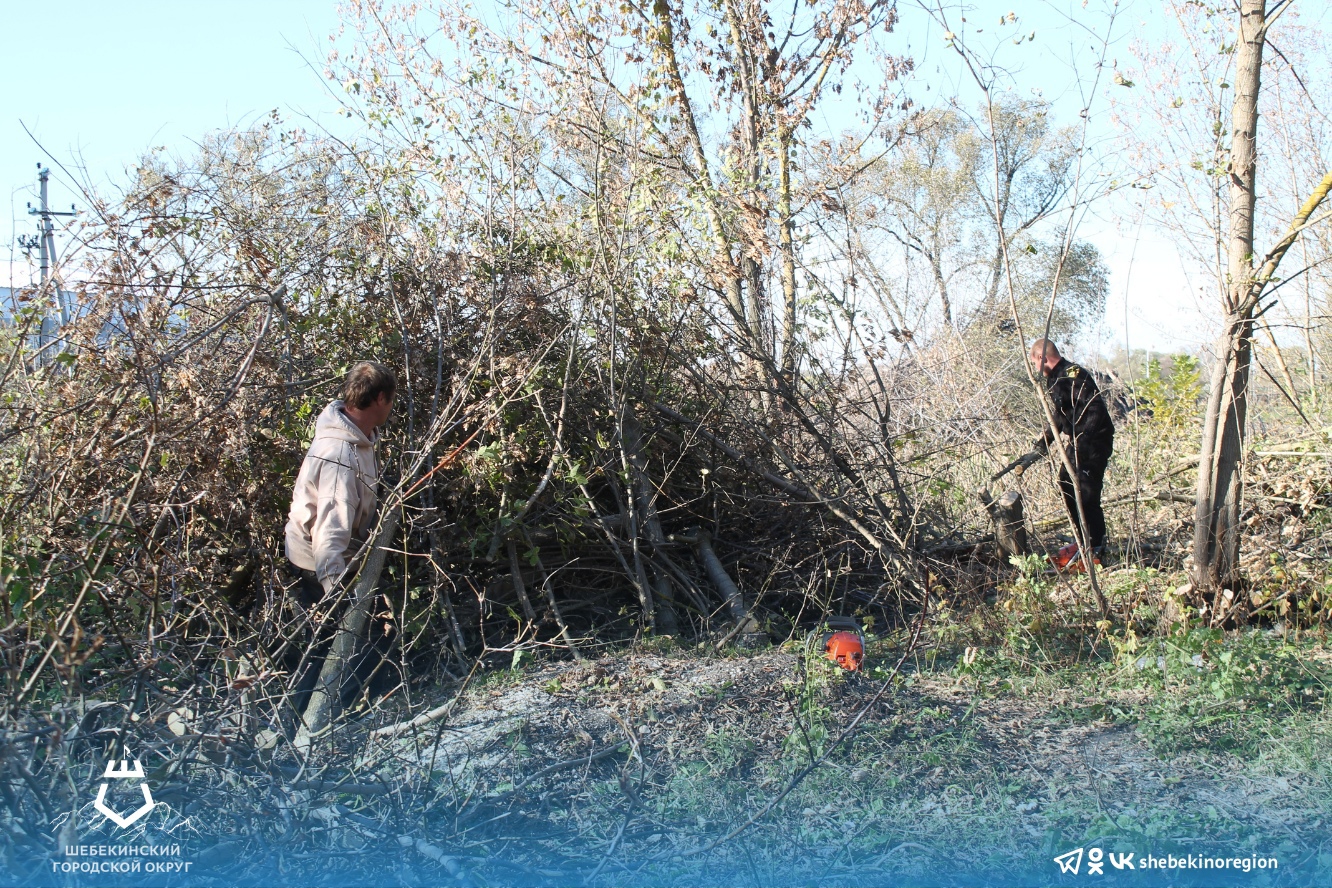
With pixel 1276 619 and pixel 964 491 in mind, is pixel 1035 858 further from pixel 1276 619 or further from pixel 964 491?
pixel 964 491

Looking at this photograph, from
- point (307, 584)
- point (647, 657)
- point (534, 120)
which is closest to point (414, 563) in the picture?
point (307, 584)

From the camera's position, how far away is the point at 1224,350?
479cm

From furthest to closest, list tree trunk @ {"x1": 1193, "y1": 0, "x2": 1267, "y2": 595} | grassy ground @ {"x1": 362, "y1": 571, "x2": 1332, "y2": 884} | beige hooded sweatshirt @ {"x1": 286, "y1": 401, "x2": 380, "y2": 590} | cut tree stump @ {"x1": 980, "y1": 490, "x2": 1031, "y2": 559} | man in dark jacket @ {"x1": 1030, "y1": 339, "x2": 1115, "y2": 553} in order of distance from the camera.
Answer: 1. man in dark jacket @ {"x1": 1030, "y1": 339, "x2": 1115, "y2": 553}
2. cut tree stump @ {"x1": 980, "y1": 490, "x2": 1031, "y2": 559}
3. tree trunk @ {"x1": 1193, "y1": 0, "x2": 1267, "y2": 595}
4. beige hooded sweatshirt @ {"x1": 286, "y1": 401, "x2": 380, "y2": 590}
5. grassy ground @ {"x1": 362, "y1": 571, "x2": 1332, "y2": 884}

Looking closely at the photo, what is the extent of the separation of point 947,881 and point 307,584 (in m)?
2.72

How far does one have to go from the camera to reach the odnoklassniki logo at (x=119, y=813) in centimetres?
303

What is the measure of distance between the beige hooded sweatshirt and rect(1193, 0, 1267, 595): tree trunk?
399 centimetres

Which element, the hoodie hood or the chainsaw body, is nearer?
the hoodie hood

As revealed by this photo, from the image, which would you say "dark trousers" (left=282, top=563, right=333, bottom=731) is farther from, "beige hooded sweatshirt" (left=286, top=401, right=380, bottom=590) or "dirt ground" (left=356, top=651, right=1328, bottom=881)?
"dirt ground" (left=356, top=651, right=1328, bottom=881)

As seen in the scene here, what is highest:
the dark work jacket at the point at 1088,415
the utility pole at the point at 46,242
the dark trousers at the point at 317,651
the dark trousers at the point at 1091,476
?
the utility pole at the point at 46,242

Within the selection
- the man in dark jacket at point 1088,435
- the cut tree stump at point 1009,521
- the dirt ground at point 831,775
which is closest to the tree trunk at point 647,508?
the dirt ground at point 831,775

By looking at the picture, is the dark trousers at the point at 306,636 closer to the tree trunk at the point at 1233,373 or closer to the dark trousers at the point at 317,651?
the dark trousers at the point at 317,651

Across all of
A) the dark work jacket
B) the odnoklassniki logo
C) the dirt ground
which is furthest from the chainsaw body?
the dark work jacket

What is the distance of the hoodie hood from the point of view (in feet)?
13.2

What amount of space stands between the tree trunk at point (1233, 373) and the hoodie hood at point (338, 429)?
401cm
